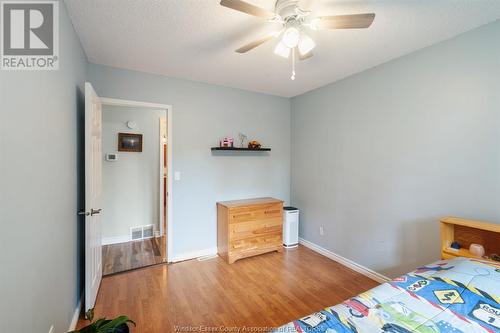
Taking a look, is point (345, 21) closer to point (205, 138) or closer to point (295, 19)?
point (295, 19)

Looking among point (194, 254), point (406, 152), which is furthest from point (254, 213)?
point (406, 152)

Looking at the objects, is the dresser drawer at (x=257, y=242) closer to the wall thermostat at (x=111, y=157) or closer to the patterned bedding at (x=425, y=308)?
the patterned bedding at (x=425, y=308)

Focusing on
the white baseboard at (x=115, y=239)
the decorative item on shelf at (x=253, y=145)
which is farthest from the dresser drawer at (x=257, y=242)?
the white baseboard at (x=115, y=239)

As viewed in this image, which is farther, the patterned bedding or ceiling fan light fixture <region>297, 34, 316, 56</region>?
ceiling fan light fixture <region>297, 34, 316, 56</region>

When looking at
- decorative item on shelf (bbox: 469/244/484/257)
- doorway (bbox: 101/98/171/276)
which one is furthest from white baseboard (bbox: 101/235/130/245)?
decorative item on shelf (bbox: 469/244/484/257)

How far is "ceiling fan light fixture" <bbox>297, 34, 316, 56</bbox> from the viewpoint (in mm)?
1608

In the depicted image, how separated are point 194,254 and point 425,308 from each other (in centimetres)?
266

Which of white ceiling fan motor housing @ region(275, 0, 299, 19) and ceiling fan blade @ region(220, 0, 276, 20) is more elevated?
white ceiling fan motor housing @ region(275, 0, 299, 19)

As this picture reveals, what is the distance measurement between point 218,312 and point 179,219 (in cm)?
135

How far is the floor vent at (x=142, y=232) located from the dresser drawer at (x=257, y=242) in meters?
1.76

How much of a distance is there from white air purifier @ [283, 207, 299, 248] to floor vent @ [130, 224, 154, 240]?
2.29 m

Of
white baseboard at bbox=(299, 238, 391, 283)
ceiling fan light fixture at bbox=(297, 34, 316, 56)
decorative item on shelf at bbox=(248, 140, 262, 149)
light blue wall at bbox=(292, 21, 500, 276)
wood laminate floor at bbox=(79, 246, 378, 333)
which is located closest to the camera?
ceiling fan light fixture at bbox=(297, 34, 316, 56)

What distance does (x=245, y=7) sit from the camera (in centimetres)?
128

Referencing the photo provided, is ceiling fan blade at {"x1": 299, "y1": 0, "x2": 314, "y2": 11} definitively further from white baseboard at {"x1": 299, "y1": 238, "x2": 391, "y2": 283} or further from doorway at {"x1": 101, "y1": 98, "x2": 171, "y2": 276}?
white baseboard at {"x1": 299, "y1": 238, "x2": 391, "y2": 283}
